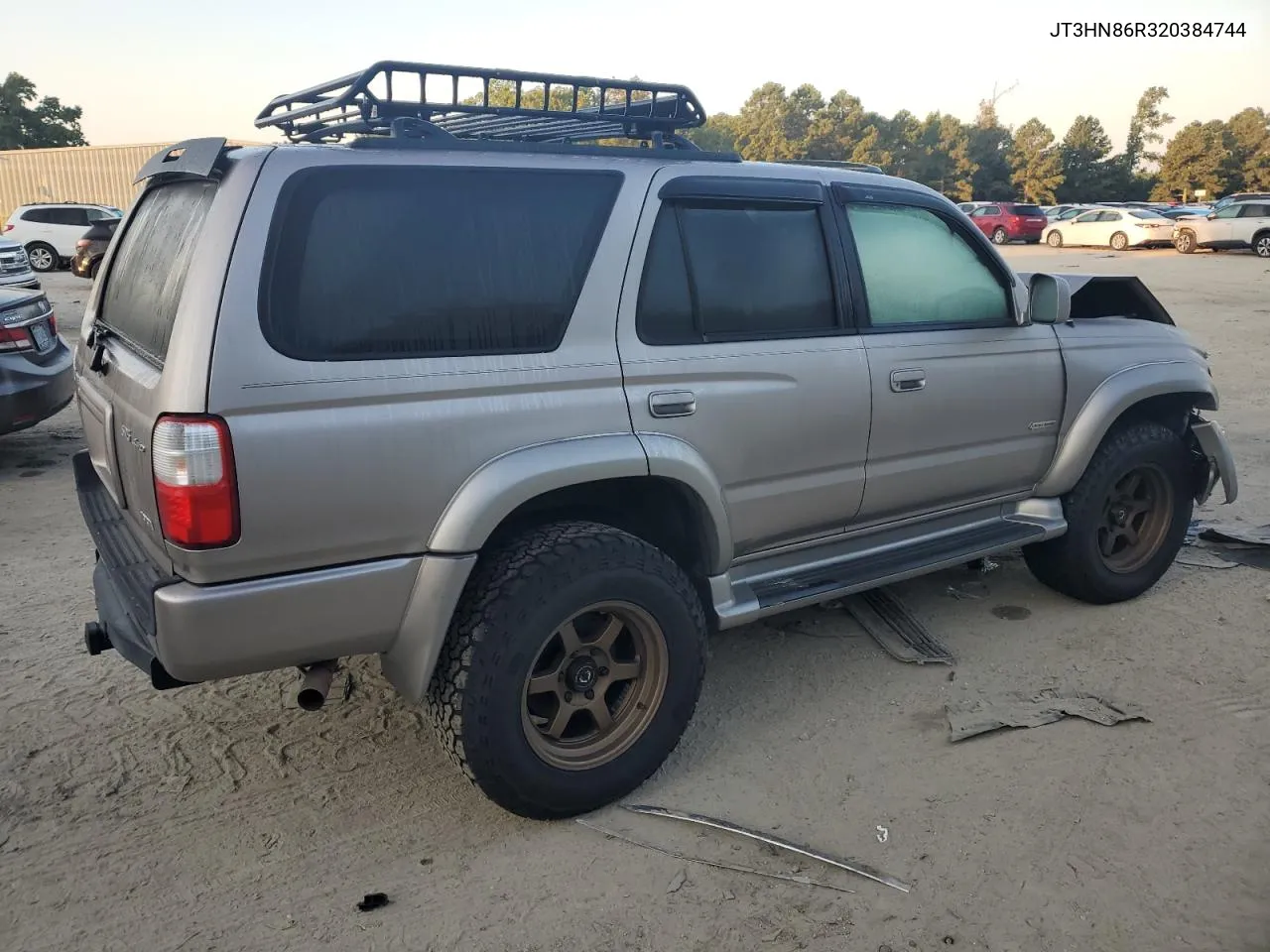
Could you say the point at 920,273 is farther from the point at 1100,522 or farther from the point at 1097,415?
the point at 1100,522

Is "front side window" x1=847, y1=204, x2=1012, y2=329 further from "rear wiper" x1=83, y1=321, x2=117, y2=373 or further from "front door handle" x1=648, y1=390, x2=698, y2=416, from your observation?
"rear wiper" x1=83, y1=321, x2=117, y2=373

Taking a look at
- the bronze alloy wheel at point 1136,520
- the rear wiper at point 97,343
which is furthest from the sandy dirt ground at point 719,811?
the rear wiper at point 97,343

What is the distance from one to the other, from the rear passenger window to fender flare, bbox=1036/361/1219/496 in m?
1.39

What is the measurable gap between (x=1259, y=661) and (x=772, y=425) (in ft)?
7.71

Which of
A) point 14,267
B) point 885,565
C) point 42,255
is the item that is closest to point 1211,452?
point 885,565

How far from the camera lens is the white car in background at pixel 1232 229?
26.1m

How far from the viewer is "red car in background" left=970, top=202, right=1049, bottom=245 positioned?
108ft

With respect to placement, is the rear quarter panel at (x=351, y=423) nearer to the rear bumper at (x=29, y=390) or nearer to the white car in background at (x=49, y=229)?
the rear bumper at (x=29, y=390)

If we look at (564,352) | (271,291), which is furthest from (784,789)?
(271,291)

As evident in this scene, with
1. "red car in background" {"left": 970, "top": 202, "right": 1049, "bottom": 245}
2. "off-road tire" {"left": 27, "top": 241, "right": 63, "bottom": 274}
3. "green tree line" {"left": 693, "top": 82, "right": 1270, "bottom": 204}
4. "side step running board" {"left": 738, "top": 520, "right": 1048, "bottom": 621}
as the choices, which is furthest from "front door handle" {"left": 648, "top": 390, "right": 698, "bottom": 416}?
"green tree line" {"left": 693, "top": 82, "right": 1270, "bottom": 204}

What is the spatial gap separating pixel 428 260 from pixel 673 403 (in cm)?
84

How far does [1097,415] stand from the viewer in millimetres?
4215

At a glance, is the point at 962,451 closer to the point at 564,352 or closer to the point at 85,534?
the point at 564,352

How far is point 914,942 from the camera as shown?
8.13ft
